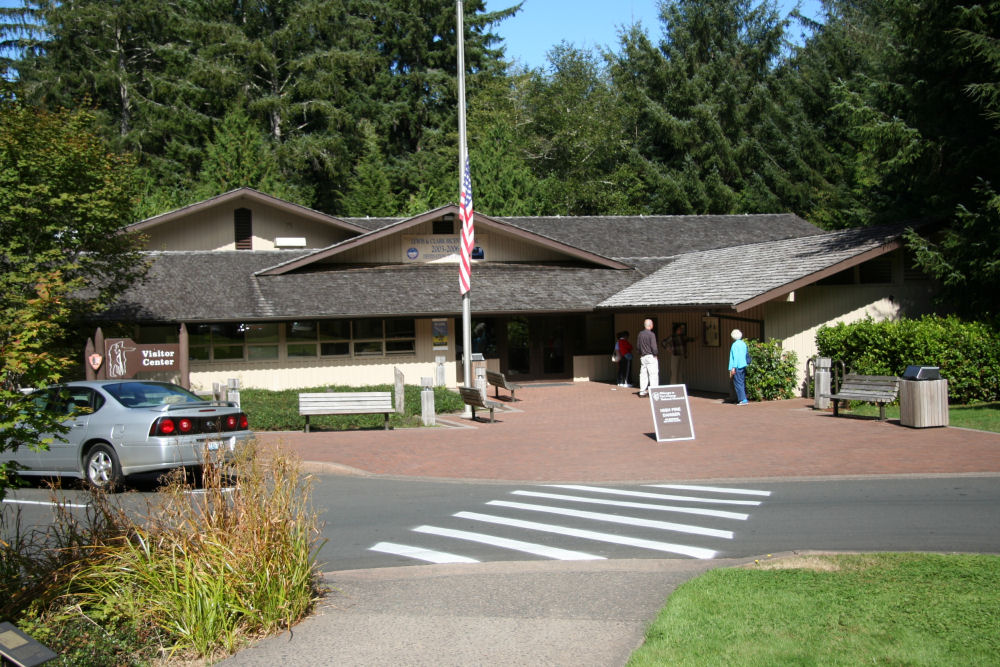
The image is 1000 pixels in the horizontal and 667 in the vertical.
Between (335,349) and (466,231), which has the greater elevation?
(466,231)

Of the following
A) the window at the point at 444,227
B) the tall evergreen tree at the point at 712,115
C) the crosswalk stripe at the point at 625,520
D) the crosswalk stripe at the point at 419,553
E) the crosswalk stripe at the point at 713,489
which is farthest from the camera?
the tall evergreen tree at the point at 712,115

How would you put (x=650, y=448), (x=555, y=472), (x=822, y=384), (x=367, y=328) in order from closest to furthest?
1. (x=555, y=472)
2. (x=650, y=448)
3. (x=822, y=384)
4. (x=367, y=328)

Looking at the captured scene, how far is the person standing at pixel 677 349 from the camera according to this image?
87.6 feet

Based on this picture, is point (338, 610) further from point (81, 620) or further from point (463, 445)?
point (463, 445)

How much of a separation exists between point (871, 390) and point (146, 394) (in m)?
13.7

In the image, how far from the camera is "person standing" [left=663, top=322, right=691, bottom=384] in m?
26.7

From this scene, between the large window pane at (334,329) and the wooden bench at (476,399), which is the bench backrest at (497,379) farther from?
the large window pane at (334,329)

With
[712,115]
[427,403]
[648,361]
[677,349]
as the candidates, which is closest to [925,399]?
[648,361]

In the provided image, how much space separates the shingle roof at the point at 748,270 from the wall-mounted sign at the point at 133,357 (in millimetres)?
13099

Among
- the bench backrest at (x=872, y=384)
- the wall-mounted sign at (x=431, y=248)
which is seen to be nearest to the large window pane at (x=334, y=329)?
the wall-mounted sign at (x=431, y=248)

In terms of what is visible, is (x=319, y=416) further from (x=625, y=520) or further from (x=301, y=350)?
(x=625, y=520)

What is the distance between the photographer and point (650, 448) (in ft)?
52.2

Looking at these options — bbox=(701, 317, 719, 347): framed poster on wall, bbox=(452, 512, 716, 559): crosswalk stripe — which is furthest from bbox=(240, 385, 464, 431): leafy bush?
bbox=(452, 512, 716, 559): crosswalk stripe

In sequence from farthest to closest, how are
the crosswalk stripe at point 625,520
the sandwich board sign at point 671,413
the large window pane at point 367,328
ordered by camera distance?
the large window pane at point 367,328, the sandwich board sign at point 671,413, the crosswalk stripe at point 625,520
